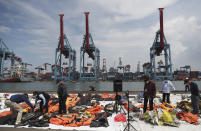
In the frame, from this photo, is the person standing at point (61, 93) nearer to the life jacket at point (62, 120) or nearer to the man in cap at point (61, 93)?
the man in cap at point (61, 93)

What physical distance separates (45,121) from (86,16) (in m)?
49.9

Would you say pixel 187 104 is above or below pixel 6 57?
below

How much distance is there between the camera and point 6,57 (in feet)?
204

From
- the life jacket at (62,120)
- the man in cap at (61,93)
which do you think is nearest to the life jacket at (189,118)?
the life jacket at (62,120)

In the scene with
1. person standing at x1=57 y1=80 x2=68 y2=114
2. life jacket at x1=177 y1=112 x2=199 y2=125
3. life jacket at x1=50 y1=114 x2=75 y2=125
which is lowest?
life jacket at x1=50 y1=114 x2=75 y2=125

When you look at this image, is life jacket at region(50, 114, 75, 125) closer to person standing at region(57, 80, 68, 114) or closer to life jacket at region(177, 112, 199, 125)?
person standing at region(57, 80, 68, 114)

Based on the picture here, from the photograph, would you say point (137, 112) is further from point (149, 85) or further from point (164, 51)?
point (164, 51)

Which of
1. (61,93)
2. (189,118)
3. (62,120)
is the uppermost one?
(61,93)

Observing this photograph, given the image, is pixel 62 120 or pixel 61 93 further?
pixel 61 93

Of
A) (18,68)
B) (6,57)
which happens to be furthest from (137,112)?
(18,68)

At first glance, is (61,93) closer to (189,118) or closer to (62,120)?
(62,120)

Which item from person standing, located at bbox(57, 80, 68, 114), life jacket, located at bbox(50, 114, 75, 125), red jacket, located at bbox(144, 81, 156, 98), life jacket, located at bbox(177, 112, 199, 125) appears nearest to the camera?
life jacket, located at bbox(177, 112, 199, 125)

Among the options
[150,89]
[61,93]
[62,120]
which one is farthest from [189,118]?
[61,93]

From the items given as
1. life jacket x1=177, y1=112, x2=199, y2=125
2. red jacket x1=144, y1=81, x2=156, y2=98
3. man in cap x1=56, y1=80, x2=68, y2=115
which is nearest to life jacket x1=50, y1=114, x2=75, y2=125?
man in cap x1=56, y1=80, x2=68, y2=115
